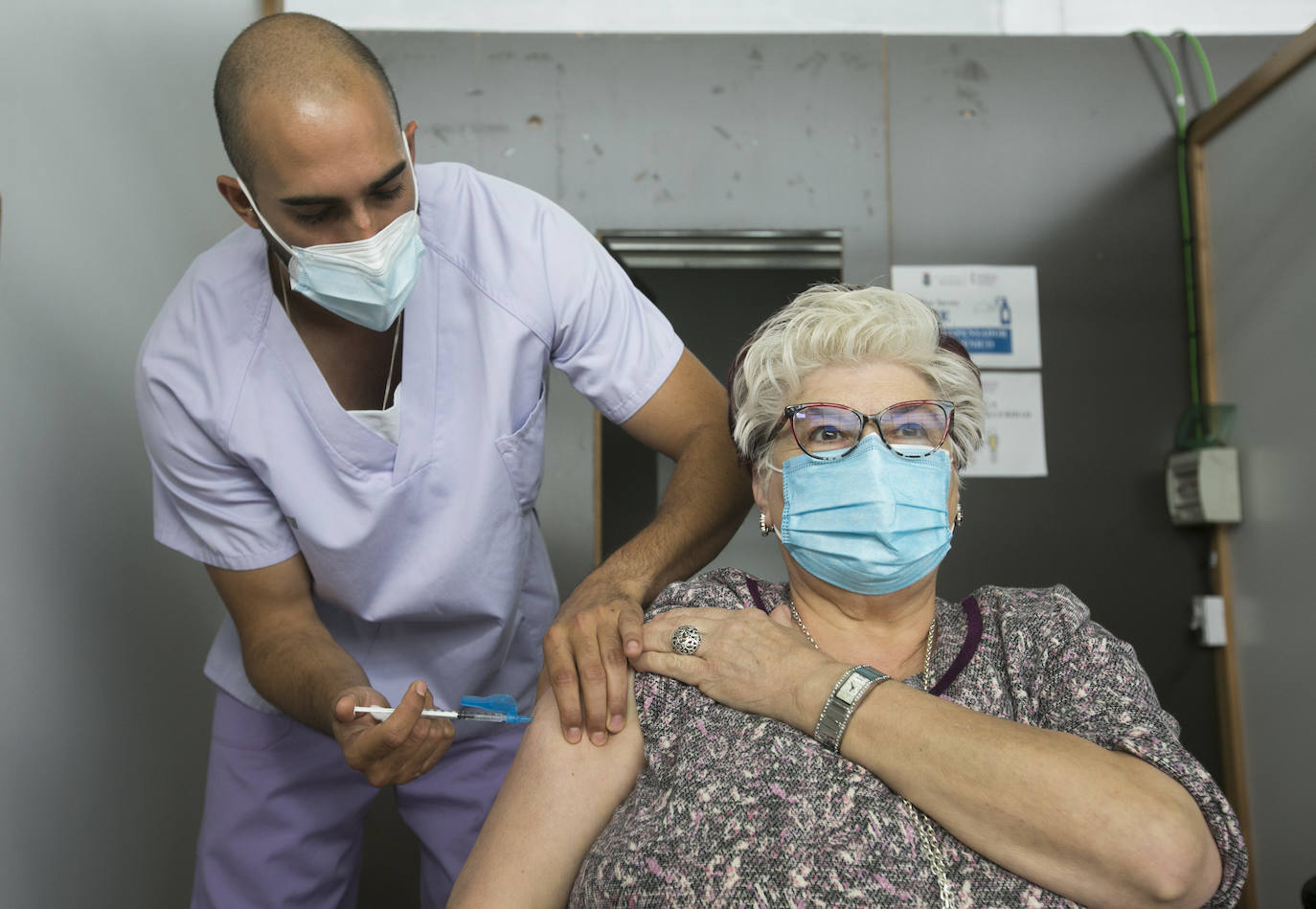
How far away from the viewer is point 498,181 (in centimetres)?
157

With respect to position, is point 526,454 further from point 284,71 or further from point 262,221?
point 284,71

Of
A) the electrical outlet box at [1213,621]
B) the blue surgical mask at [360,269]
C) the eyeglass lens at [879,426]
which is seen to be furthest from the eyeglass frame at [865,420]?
the electrical outlet box at [1213,621]

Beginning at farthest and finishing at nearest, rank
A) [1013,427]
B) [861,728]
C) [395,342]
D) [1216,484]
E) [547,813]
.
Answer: [1013,427] < [1216,484] < [395,342] < [547,813] < [861,728]

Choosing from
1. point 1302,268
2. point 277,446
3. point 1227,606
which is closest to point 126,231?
point 277,446

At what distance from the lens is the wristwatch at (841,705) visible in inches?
42.0

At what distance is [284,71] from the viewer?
4.01ft

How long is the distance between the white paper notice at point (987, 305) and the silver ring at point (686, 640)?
67.8 inches

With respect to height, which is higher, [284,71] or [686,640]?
[284,71]

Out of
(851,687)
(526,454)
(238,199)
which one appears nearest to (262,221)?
(238,199)

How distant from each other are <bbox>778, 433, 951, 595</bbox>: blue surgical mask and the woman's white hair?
0.31ft

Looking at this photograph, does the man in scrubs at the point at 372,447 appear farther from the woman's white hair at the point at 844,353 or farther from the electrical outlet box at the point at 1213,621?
the electrical outlet box at the point at 1213,621

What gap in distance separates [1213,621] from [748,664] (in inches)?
76.0

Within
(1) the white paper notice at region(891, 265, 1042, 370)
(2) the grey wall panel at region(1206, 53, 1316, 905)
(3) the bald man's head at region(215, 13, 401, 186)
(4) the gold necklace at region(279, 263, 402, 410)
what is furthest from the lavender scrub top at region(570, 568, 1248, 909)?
(1) the white paper notice at region(891, 265, 1042, 370)

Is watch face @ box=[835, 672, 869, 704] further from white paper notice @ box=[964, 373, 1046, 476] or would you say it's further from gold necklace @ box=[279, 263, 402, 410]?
white paper notice @ box=[964, 373, 1046, 476]
